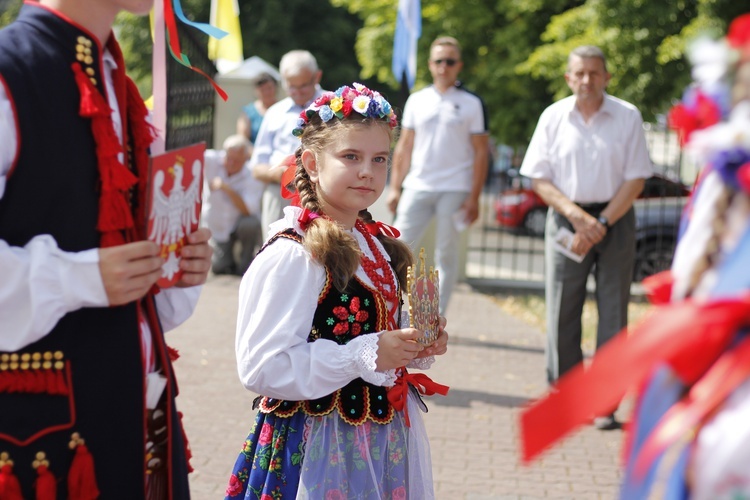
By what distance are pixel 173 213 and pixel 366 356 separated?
887mm

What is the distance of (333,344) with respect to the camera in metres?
2.94

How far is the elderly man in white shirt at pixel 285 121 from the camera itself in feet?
23.6

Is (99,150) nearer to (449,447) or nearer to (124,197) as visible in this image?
(124,197)

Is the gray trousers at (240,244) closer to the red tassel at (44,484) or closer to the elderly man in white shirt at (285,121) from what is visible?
the elderly man in white shirt at (285,121)

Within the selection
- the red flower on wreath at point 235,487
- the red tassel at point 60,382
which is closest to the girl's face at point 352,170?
the red flower on wreath at point 235,487

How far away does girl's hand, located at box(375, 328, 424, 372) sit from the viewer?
9.55ft

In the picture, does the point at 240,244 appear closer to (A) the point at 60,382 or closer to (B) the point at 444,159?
(B) the point at 444,159

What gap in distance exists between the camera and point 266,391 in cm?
289

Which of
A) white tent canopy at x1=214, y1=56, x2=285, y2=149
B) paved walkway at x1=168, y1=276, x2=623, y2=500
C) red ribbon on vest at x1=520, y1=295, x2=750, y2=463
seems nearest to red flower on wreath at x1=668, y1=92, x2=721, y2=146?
red ribbon on vest at x1=520, y1=295, x2=750, y2=463

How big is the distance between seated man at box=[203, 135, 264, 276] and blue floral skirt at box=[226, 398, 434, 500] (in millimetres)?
8065

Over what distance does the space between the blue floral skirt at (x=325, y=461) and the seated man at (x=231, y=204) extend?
8.07 metres

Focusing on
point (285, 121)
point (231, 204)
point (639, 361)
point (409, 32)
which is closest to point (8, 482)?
point (639, 361)

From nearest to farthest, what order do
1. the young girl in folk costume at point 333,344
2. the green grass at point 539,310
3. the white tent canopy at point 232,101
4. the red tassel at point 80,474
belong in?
the red tassel at point 80,474
the young girl in folk costume at point 333,344
the green grass at point 539,310
the white tent canopy at point 232,101

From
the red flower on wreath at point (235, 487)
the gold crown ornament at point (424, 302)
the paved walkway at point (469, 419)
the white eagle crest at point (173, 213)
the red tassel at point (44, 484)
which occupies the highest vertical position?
the white eagle crest at point (173, 213)
